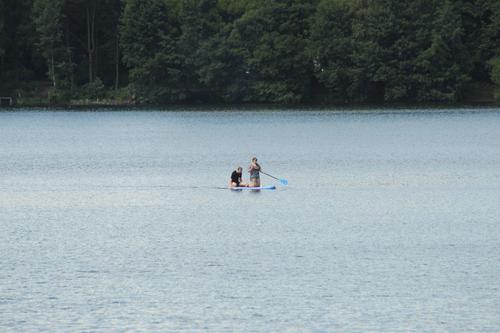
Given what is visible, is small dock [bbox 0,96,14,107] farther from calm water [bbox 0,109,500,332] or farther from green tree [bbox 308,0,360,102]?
calm water [bbox 0,109,500,332]

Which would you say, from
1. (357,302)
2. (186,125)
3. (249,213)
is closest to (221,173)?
(249,213)

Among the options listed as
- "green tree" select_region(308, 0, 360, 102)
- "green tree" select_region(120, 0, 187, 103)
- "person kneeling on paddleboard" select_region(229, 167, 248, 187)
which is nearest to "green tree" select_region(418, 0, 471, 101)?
"green tree" select_region(308, 0, 360, 102)

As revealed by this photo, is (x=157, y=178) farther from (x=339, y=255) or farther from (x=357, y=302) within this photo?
(x=357, y=302)

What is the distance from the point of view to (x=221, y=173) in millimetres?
72750

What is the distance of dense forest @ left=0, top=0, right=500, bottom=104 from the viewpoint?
141000 millimetres

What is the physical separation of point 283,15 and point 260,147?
50.9 meters

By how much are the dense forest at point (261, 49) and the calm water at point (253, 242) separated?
50635 millimetres

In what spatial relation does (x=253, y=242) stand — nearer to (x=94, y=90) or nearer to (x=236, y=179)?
(x=236, y=179)

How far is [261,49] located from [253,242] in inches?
3956

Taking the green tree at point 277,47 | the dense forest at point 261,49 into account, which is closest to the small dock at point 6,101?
the dense forest at point 261,49

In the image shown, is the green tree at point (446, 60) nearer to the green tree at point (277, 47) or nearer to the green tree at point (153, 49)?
the green tree at point (277, 47)

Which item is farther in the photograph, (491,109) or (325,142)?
(491,109)

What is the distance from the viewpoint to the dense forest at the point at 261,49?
463ft

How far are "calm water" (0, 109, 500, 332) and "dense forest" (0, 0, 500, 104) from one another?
50635 mm
